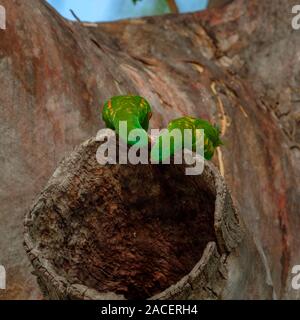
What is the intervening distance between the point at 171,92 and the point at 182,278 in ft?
5.24

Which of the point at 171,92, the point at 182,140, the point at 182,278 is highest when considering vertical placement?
the point at 171,92

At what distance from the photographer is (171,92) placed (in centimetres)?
371

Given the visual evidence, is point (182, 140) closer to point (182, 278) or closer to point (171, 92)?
point (182, 278)

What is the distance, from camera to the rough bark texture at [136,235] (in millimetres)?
2283

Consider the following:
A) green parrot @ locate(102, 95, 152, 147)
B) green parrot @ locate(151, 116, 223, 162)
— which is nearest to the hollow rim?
green parrot @ locate(151, 116, 223, 162)

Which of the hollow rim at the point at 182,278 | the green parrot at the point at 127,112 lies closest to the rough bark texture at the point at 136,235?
the hollow rim at the point at 182,278

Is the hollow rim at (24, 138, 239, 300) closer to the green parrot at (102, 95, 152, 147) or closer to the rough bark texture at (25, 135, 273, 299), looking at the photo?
the rough bark texture at (25, 135, 273, 299)

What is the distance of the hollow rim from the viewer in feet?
7.19

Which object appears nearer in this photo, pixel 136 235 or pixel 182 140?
pixel 182 140

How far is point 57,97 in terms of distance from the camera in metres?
3.23

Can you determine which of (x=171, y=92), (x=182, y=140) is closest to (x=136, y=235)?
(x=182, y=140)

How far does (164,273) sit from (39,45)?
111 centimetres

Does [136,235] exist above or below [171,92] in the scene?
below
